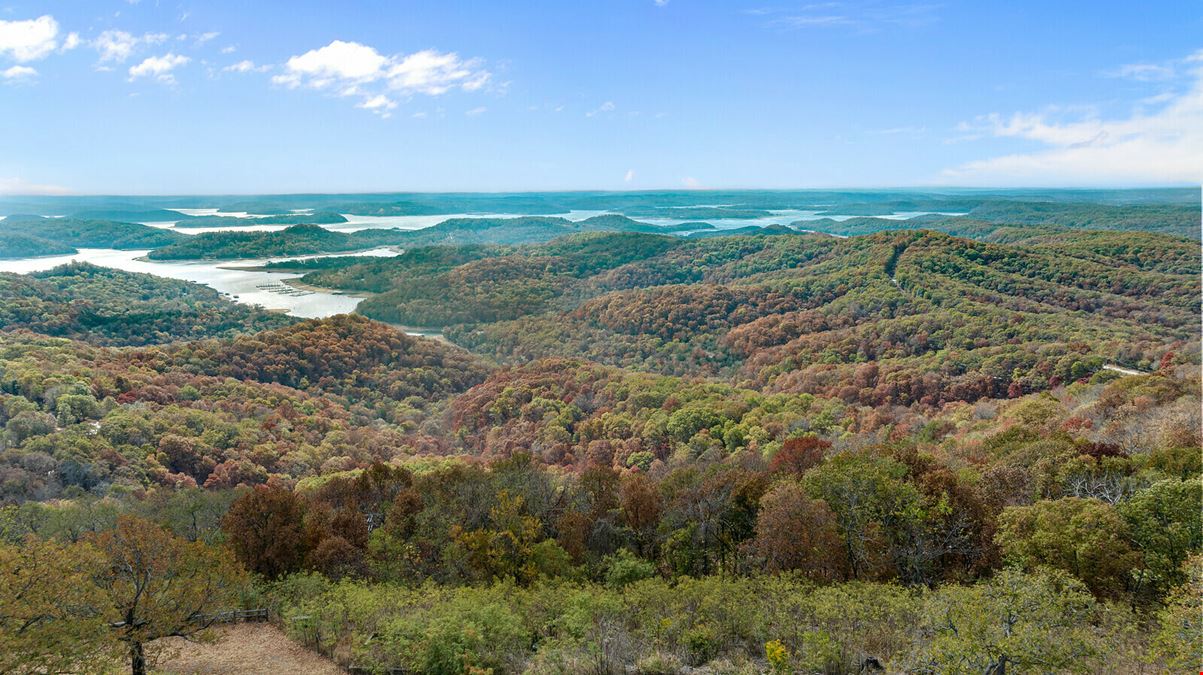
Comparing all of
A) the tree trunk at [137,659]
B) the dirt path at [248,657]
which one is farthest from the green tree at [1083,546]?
the tree trunk at [137,659]

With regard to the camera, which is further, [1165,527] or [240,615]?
[240,615]

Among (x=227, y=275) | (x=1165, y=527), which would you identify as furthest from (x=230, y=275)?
(x=1165, y=527)

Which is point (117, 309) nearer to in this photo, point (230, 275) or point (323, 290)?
point (323, 290)

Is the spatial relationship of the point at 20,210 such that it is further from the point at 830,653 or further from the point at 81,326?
the point at 830,653

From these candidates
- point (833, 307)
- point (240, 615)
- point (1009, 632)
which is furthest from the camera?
point (833, 307)

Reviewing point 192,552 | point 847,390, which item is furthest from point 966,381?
point 192,552

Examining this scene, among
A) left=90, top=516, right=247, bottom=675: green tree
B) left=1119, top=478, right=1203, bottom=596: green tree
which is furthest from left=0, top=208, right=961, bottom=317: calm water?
left=1119, top=478, right=1203, bottom=596: green tree

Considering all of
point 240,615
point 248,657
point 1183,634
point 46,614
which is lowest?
point 240,615
